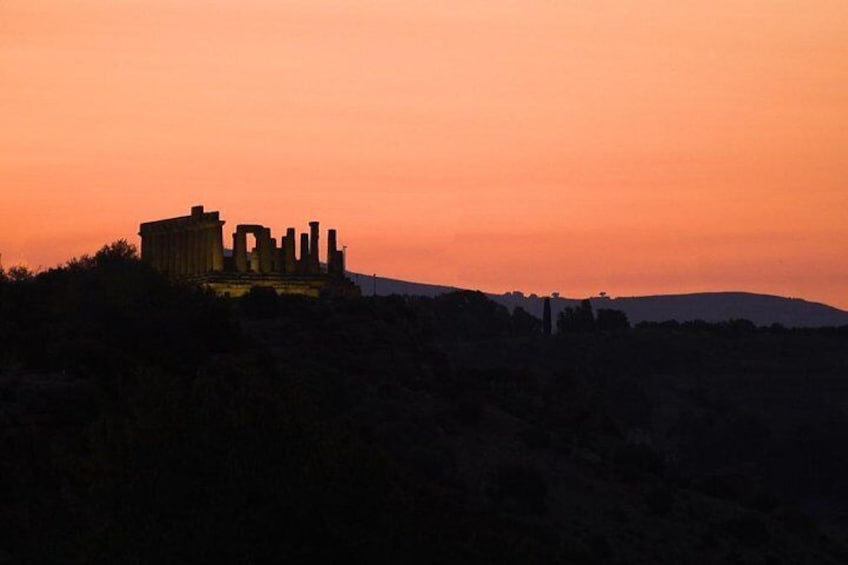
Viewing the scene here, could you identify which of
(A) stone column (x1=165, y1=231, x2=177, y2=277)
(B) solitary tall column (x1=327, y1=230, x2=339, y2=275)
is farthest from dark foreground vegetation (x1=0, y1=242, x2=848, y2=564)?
(A) stone column (x1=165, y1=231, x2=177, y2=277)

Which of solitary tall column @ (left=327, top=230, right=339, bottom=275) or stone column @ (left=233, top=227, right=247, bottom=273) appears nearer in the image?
stone column @ (left=233, top=227, right=247, bottom=273)

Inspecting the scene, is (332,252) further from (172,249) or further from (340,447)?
(340,447)

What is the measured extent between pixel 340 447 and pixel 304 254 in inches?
3231

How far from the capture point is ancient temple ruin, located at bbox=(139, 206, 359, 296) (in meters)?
127

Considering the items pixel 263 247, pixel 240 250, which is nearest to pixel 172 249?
pixel 240 250

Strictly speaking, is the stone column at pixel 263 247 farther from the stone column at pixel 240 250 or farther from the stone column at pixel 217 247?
the stone column at pixel 217 247

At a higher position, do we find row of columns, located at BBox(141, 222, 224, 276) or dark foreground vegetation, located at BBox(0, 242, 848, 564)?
Answer: row of columns, located at BBox(141, 222, 224, 276)

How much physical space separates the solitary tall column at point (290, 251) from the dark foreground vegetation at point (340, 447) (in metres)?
5.57

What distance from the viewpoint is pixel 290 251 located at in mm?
131625

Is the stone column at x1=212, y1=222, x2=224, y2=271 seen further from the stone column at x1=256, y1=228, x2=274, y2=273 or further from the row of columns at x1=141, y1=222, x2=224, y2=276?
the stone column at x1=256, y1=228, x2=274, y2=273

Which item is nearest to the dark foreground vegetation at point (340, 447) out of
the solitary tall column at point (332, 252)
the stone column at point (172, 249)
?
the solitary tall column at point (332, 252)

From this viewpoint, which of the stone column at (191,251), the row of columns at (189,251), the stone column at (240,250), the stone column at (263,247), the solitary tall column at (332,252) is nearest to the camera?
the stone column at (191,251)

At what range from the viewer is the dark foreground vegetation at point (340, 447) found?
50000mm

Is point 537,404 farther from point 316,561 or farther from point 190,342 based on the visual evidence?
point 316,561
